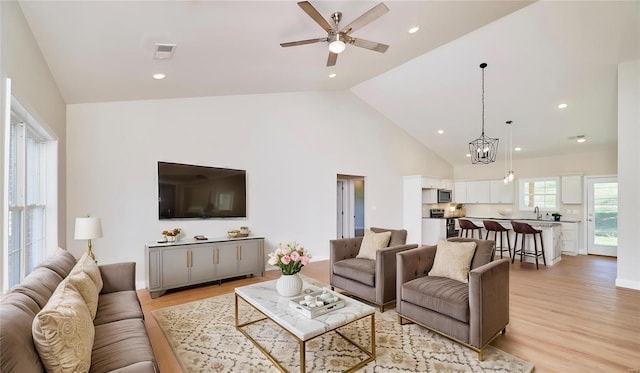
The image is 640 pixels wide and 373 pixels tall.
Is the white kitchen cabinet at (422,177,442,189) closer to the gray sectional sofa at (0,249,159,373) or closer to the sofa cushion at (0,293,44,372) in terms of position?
the gray sectional sofa at (0,249,159,373)

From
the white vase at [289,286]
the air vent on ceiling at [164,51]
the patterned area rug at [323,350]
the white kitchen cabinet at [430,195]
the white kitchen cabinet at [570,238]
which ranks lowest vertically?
the patterned area rug at [323,350]

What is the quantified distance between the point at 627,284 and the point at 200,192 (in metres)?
6.51

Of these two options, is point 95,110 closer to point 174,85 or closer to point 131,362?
point 174,85

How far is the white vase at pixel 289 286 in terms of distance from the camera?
279 centimetres

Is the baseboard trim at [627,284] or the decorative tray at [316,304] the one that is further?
the baseboard trim at [627,284]

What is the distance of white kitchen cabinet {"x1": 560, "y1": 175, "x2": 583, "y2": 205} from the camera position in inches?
282

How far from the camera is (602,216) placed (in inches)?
271

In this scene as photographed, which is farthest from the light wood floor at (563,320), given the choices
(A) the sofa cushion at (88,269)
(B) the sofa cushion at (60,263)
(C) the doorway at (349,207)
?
(C) the doorway at (349,207)

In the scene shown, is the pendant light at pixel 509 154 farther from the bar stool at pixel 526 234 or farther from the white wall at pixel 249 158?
the white wall at pixel 249 158

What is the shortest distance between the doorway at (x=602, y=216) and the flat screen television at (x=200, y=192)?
7.83 m

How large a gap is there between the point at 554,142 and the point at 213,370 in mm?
8133

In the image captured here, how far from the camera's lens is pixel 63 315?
1.47 m

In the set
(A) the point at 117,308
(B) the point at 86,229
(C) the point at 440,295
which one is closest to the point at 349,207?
(C) the point at 440,295

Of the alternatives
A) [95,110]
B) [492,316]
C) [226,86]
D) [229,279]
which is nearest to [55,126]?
[95,110]
